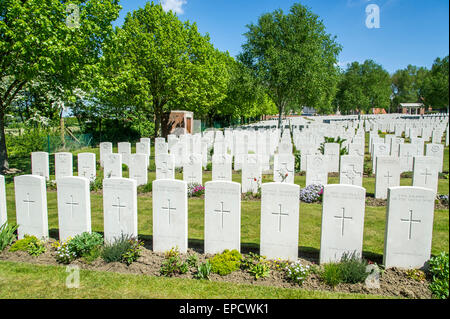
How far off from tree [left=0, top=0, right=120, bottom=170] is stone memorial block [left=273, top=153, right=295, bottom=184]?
324 inches

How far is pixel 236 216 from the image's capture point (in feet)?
18.5

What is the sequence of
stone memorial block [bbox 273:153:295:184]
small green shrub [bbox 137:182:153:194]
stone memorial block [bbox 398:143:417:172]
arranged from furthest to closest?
stone memorial block [bbox 398:143:417:172] < small green shrub [bbox 137:182:153:194] < stone memorial block [bbox 273:153:295:184]

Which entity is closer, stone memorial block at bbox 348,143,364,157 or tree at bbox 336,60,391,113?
stone memorial block at bbox 348,143,364,157

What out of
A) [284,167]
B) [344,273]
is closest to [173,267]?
[344,273]

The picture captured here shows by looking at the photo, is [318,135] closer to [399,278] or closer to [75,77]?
[75,77]

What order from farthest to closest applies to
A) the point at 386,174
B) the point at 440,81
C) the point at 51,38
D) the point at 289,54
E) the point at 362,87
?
the point at 362,87, the point at 289,54, the point at 440,81, the point at 51,38, the point at 386,174

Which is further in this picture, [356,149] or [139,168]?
[356,149]

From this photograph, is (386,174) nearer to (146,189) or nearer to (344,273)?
(344,273)

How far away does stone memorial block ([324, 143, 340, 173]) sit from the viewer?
1335cm

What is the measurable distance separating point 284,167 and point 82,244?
6.84 meters

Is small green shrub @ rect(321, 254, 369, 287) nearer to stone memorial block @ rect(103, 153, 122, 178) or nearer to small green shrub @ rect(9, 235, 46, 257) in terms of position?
small green shrub @ rect(9, 235, 46, 257)

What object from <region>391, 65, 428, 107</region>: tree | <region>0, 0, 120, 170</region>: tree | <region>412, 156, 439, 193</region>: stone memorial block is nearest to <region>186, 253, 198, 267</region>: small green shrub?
<region>412, 156, 439, 193</region>: stone memorial block

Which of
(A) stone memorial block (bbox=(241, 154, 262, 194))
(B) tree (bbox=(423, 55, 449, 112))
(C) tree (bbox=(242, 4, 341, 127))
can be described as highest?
(C) tree (bbox=(242, 4, 341, 127))
